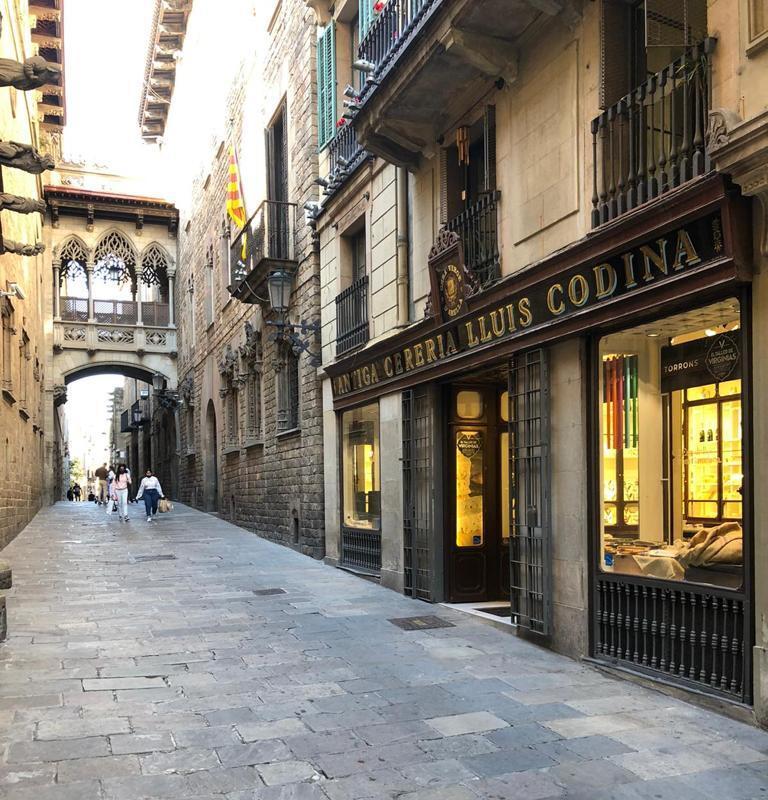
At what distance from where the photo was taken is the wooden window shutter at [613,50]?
6.93 metres

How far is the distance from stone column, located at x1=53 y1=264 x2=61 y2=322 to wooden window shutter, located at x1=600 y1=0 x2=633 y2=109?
27846 mm

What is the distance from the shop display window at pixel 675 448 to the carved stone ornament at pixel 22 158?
19.9ft

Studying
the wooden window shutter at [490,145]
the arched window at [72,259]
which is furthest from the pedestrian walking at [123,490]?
the wooden window shutter at [490,145]

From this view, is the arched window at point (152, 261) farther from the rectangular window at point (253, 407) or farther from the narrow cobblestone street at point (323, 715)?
the narrow cobblestone street at point (323, 715)

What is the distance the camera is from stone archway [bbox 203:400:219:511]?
82.8 ft

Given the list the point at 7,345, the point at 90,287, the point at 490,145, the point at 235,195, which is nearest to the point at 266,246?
the point at 235,195

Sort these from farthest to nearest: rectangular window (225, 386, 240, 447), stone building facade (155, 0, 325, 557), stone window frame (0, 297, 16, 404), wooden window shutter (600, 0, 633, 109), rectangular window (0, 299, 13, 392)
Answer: rectangular window (225, 386, 240, 447) → stone building facade (155, 0, 325, 557) → rectangular window (0, 299, 13, 392) → stone window frame (0, 297, 16, 404) → wooden window shutter (600, 0, 633, 109)

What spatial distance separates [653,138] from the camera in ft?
21.2

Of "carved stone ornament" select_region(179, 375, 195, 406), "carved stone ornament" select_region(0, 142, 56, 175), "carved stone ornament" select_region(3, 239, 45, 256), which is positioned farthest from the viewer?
"carved stone ornament" select_region(179, 375, 195, 406)

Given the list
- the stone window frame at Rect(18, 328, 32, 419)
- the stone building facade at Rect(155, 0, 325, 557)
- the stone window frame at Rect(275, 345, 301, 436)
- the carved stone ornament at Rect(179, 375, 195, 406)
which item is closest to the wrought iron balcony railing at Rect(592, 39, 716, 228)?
the stone building facade at Rect(155, 0, 325, 557)

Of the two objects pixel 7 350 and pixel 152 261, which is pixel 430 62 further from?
pixel 152 261

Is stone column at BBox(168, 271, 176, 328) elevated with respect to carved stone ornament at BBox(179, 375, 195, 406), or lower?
elevated

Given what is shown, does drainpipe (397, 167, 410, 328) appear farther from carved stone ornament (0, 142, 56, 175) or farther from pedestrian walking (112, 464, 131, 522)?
pedestrian walking (112, 464, 131, 522)

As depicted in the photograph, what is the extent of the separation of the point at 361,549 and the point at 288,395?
5178 mm
